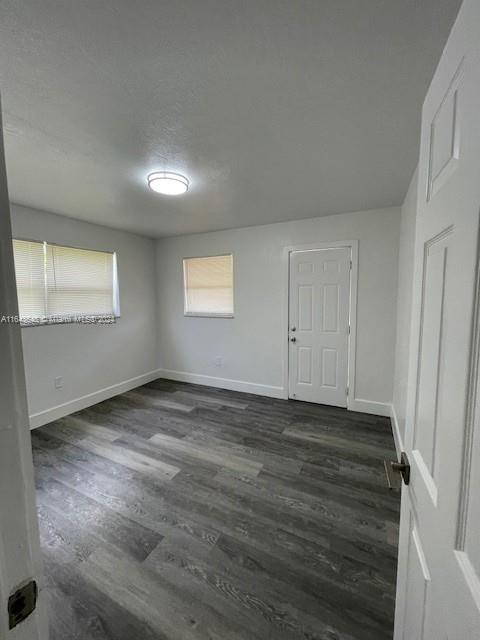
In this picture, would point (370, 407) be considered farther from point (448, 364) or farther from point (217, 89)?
point (217, 89)

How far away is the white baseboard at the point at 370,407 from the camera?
3158 mm

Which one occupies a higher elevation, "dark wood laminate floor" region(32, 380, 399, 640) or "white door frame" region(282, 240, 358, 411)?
"white door frame" region(282, 240, 358, 411)

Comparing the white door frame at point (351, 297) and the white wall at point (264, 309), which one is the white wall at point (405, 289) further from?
the white door frame at point (351, 297)

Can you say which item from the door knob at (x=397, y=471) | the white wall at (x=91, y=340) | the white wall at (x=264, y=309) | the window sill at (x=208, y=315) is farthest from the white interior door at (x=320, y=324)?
the door knob at (x=397, y=471)

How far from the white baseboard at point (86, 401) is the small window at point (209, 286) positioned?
130 cm

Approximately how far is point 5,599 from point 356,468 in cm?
238

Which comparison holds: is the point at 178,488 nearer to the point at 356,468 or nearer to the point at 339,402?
the point at 356,468

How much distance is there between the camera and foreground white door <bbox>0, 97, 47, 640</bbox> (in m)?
0.46

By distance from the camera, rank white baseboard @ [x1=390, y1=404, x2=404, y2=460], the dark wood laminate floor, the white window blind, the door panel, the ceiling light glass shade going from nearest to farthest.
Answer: the door panel → the dark wood laminate floor → the ceiling light glass shade → white baseboard @ [x1=390, y1=404, x2=404, y2=460] → the white window blind

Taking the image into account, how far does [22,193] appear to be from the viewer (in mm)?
2457

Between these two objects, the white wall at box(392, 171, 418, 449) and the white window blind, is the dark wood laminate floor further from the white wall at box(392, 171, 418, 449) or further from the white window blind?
the white window blind

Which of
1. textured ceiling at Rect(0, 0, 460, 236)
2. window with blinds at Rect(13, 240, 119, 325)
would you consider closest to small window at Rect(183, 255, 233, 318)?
window with blinds at Rect(13, 240, 119, 325)

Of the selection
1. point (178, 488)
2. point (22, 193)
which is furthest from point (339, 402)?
point (22, 193)

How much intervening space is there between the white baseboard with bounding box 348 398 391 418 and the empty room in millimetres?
25
